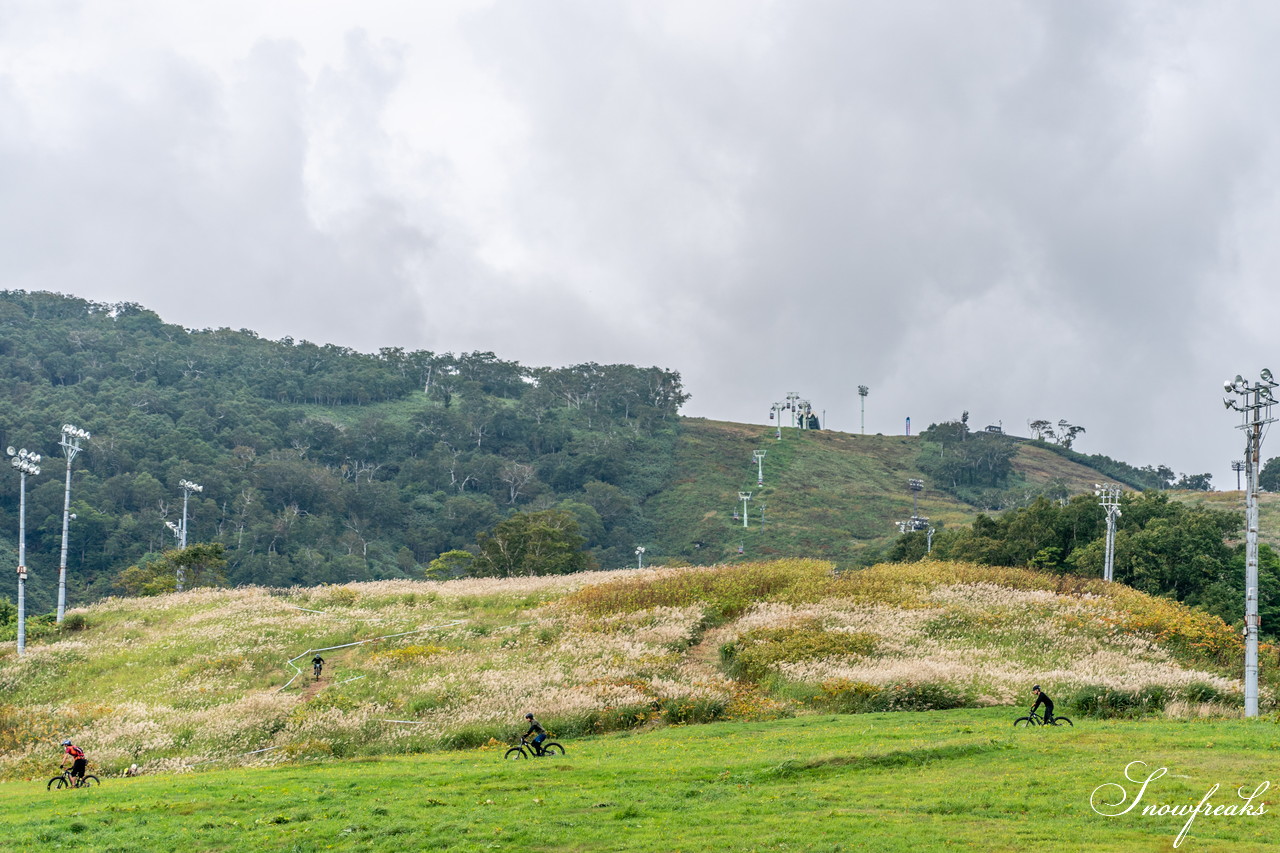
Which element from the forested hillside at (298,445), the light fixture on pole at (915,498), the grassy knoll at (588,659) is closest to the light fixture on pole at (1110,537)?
the grassy knoll at (588,659)

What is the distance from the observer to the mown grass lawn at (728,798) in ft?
51.4

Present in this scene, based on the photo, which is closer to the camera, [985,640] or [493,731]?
[493,731]

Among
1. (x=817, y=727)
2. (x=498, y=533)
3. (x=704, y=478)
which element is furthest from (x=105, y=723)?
(x=704, y=478)

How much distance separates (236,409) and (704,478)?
68774mm

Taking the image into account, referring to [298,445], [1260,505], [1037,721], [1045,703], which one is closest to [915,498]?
[1260,505]

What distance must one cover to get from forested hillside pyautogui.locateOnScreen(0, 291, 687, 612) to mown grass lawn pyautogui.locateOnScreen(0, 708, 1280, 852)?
300ft

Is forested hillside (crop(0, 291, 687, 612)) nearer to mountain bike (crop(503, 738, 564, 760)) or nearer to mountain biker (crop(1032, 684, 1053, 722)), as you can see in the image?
mountain bike (crop(503, 738, 564, 760))

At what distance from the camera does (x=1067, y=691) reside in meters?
28.7

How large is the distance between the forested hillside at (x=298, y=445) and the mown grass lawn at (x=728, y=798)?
91.6 meters

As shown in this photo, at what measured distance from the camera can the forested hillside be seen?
11606cm

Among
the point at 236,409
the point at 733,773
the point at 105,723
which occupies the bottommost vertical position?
the point at 105,723

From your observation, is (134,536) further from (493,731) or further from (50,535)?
(493,731)

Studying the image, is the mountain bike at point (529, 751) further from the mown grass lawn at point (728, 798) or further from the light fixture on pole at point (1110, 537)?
the light fixture on pole at point (1110, 537)

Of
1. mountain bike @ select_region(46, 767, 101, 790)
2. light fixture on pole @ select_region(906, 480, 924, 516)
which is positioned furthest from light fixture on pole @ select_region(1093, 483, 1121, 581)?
light fixture on pole @ select_region(906, 480, 924, 516)
